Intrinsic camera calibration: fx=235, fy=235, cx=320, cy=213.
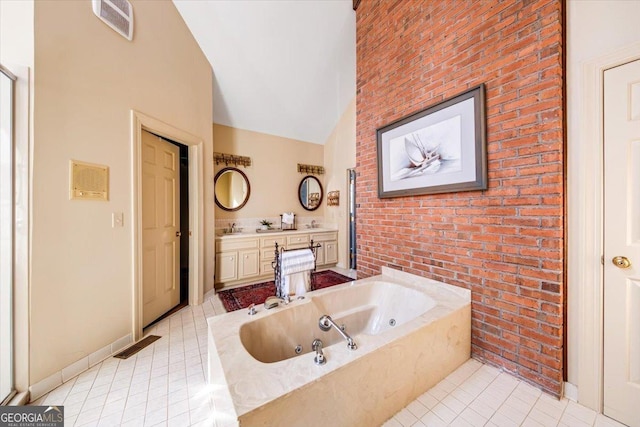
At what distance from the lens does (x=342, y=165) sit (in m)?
4.34

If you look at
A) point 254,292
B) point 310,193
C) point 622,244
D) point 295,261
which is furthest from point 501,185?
point 310,193

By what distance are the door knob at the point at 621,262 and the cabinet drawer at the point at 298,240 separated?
3.29 metres

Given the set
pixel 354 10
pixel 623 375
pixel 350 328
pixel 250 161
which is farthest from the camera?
pixel 250 161

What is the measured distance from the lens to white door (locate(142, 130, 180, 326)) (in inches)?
89.9

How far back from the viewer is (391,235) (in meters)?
2.31

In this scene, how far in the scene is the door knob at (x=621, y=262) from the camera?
3.92ft

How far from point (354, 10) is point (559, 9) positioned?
220 cm

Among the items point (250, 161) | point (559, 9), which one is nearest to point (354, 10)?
point (559, 9)

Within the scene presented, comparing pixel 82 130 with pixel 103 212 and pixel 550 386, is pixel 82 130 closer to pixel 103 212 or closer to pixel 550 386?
pixel 103 212

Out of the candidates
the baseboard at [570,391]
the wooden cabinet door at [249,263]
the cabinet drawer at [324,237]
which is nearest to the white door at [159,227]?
the wooden cabinet door at [249,263]

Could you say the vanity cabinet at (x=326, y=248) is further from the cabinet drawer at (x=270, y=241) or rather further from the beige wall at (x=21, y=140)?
the beige wall at (x=21, y=140)

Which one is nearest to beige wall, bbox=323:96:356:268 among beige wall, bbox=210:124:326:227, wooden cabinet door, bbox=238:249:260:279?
beige wall, bbox=210:124:326:227

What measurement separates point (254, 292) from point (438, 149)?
2774mm

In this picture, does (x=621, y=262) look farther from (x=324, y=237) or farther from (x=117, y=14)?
(x=117, y=14)
